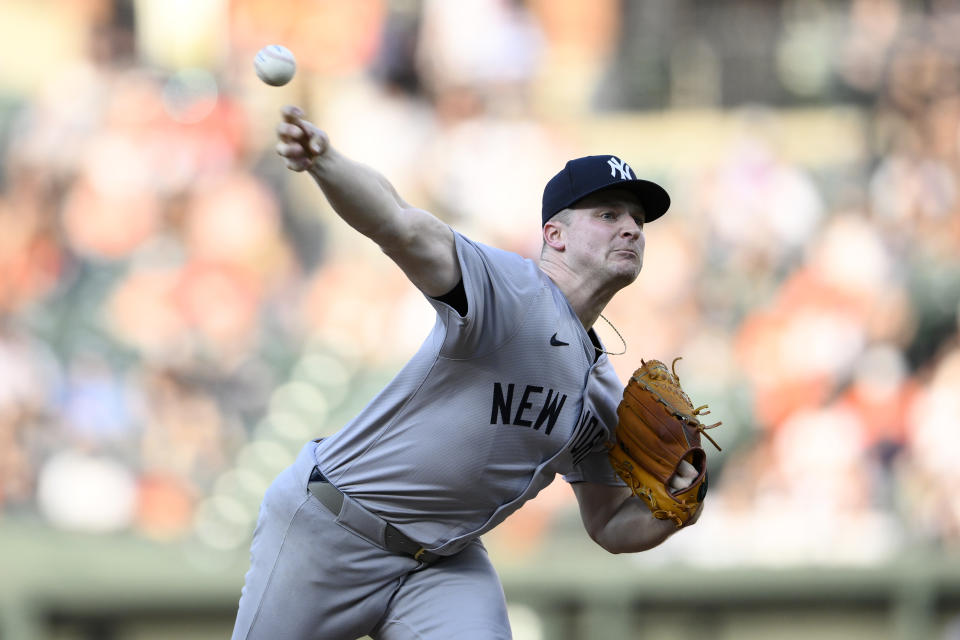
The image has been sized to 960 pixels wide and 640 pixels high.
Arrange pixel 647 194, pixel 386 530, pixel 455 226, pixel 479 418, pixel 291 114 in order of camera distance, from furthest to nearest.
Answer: pixel 455 226
pixel 647 194
pixel 386 530
pixel 479 418
pixel 291 114

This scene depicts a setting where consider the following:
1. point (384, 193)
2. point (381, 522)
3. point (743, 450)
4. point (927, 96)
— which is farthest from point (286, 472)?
point (927, 96)

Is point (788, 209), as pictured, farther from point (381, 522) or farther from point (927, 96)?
point (381, 522)

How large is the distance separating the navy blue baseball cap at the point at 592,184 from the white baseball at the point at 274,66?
85cm

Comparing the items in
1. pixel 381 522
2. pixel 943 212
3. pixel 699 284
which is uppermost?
pixel 943 212

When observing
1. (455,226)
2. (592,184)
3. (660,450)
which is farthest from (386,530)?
(455,226)

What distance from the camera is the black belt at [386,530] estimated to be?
9.64 feet

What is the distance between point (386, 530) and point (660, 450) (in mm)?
699

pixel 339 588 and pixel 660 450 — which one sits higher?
pixel 660 450

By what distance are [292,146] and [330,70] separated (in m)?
7.31

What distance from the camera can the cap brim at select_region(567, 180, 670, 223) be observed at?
2.96 metres

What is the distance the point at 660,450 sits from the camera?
3078 millimetres

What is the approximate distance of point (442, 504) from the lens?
2.90m

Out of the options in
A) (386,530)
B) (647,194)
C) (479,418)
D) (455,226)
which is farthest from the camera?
(455,226)

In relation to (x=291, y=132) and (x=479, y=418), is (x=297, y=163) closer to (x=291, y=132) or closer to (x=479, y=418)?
(x=291, y=132)
